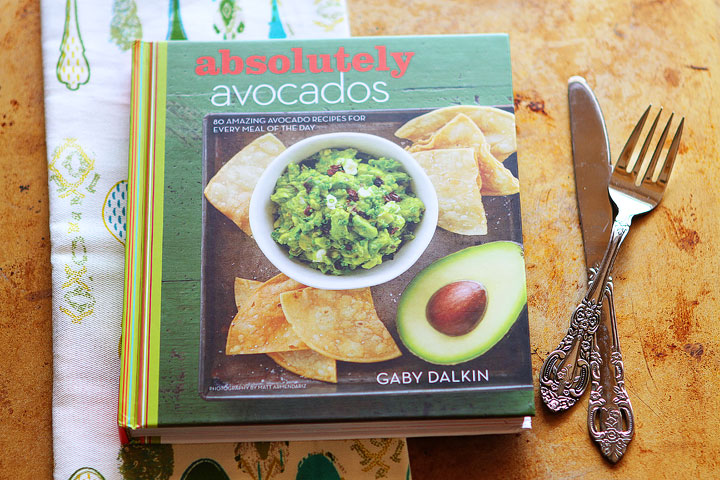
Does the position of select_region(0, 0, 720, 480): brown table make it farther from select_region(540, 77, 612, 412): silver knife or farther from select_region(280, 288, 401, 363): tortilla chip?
select_region(280, 288, 401, 363): tortilla chip

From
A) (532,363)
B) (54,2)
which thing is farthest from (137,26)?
(532,363)

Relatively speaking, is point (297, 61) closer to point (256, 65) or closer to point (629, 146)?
point (256, 65)

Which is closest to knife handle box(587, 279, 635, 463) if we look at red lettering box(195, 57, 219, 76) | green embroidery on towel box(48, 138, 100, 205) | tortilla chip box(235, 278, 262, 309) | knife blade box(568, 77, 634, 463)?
knife blade box(568, 77, 634, 463)

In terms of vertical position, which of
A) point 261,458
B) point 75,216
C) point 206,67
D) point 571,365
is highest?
point 206,67

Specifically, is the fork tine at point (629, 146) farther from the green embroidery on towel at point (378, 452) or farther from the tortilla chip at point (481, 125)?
the green embroidery on towel at point (378, 452)

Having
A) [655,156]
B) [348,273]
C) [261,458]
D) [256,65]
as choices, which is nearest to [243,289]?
[348,273]

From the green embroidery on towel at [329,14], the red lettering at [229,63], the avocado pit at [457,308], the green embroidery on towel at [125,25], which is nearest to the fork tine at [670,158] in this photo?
the avocado pit at [457,308]

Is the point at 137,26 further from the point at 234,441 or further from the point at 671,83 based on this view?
the point at 671,83
